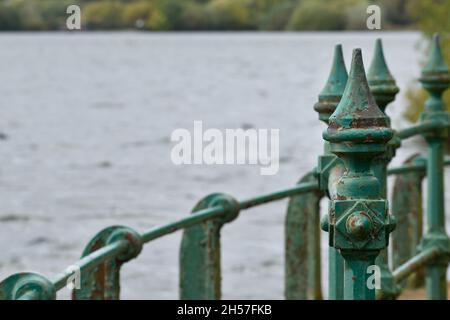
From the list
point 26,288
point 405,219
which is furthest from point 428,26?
point 26,288

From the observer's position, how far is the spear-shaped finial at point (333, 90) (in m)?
3.67

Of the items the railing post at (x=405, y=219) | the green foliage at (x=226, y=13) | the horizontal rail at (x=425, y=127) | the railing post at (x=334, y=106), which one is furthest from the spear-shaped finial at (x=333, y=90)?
the green foliage at (x=226, y=13)

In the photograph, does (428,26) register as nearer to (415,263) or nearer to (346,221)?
(415,263)

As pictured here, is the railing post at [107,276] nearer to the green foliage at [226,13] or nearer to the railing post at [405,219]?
the railing post at [405,219]

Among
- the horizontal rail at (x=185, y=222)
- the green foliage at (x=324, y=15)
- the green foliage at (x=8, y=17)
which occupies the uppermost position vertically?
the green foliage at (x=8, y=17)

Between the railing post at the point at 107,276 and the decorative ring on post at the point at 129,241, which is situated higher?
the decorative ring on post at the point at 129,241

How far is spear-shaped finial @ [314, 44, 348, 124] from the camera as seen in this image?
12.0 ft

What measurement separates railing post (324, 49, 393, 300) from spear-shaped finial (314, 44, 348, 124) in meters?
0.90

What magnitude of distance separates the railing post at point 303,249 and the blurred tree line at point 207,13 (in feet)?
50.9

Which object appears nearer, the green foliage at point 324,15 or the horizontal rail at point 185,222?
the horizontal rail at point 185,222

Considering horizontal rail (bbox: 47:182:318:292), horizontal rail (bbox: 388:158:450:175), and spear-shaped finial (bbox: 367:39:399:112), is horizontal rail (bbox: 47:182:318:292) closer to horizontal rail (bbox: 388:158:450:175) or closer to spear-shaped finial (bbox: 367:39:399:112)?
horizontal rail (bbox: 388:158:450:175)

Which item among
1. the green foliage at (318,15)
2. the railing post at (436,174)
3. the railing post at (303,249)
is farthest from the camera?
the green foliage at (318,15)
